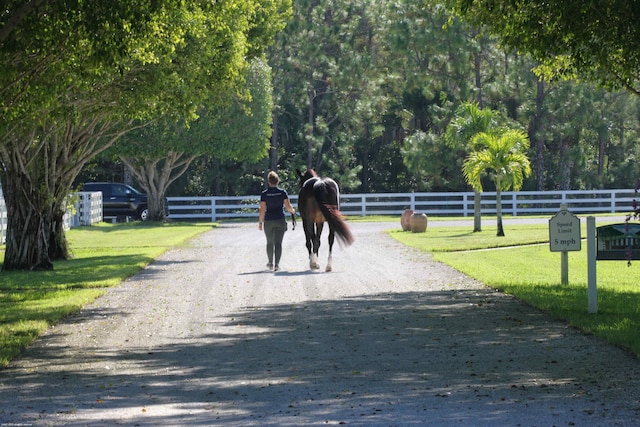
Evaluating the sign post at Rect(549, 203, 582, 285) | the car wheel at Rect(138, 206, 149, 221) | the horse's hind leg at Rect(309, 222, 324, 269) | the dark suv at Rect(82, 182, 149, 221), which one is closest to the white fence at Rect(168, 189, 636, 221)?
the car wheel at Rect(138, 206, 149, 221)

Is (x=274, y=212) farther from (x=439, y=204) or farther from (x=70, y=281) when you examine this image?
(x=439, y=204)

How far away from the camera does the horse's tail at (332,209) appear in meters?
20.5

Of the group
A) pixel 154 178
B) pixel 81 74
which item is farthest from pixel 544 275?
pixel 154 178

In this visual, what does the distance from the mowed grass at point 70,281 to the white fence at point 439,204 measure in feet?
55.5

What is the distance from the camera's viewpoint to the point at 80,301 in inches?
675

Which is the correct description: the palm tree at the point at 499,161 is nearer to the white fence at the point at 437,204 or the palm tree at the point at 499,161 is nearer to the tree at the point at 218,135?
the tree at the point at 218,135

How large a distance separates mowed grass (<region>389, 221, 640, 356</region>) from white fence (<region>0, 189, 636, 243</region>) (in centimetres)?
1951

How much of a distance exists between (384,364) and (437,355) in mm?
753

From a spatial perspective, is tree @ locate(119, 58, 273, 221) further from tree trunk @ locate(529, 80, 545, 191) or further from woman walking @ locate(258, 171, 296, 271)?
woman walking @ locate(258, 171, 296, 271)

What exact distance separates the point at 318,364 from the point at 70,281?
1142cm

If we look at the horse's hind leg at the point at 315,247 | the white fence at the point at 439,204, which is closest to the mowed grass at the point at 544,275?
the horse's hind leg at the point at 315,247

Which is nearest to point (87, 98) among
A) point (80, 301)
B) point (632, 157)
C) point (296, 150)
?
point (80, 301)

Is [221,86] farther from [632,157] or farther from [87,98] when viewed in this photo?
[632,157]

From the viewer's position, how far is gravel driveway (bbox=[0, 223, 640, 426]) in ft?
28.3
